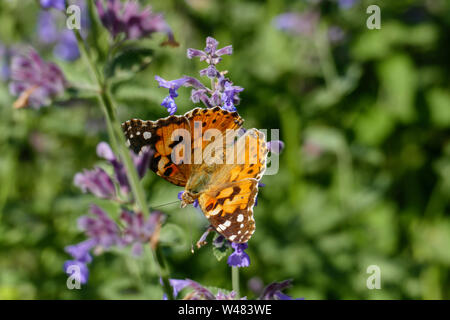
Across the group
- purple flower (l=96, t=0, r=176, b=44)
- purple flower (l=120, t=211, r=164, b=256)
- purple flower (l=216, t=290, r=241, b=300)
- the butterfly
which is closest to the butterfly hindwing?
the butterfly

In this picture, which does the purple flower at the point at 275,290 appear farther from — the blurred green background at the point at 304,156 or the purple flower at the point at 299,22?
the purple flower at the point at 299,22

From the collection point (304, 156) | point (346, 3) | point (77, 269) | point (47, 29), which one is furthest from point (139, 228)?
point (47, 29)

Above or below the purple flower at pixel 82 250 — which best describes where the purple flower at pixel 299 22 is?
above

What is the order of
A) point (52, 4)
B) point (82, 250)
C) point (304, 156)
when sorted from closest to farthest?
1. point (82, 250)
2. point (52, 4)
3. point (304, 156)

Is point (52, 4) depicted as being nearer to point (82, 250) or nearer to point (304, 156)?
point (82, 250)

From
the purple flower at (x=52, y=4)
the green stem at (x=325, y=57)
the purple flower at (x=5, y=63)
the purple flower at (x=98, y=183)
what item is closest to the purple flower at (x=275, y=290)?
the purple flower at (x=98, y=183)

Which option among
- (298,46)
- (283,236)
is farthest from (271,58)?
(283,236)
